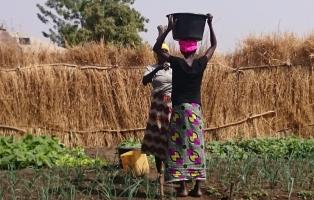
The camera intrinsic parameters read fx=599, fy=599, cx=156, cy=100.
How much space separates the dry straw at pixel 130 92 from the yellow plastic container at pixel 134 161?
5.11 m

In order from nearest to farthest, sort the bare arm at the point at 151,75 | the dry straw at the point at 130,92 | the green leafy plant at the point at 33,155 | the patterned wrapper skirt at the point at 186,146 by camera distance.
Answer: the patterned wrapper skirt at the point at 186,146
the bare arm at the point at 151,75
the green leafy plant at the point at 33,155
the dry straw at the point at 130,92

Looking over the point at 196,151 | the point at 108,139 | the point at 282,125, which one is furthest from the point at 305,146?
the point at 196,151

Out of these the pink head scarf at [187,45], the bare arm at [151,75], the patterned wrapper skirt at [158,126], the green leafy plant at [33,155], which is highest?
the pink head scarf at [187,45]

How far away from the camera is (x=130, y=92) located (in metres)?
12.3

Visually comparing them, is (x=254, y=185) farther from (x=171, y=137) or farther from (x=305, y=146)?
(x=305, y=146)

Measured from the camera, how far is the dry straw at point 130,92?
1175 centimetres

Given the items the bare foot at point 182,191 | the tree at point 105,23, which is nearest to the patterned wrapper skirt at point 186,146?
the bare foot at point 182,191

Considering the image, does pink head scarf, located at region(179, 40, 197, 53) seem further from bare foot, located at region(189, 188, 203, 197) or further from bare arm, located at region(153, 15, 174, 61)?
bare foot, located at region(189, 188, 203, 197)

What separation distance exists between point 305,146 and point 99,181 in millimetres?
5728

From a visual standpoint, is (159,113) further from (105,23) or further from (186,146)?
(105,23)

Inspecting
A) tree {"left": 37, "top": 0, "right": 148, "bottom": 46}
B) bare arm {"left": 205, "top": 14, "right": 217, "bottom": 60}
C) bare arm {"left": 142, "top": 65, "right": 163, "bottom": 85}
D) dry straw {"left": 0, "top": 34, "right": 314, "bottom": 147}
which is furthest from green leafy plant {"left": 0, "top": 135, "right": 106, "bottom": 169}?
tree {"left": 37, "top": 0, "right": 148, "bottom": 46}

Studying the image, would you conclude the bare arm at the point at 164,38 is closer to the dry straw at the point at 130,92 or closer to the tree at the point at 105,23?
the dry straw at the point at 130,92

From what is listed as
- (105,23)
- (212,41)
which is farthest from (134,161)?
(105,23)

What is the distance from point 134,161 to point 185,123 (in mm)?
1568
